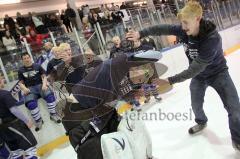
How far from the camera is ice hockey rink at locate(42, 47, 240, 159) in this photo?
2717 mm

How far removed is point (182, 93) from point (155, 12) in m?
3.77

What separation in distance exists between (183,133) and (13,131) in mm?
1732

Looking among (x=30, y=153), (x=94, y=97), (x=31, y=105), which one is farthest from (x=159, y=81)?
(x=31, y=105)

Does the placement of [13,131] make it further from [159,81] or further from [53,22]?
[53,22]

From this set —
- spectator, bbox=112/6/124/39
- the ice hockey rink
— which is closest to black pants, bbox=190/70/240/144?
the ice hockey rink

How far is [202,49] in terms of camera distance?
2.29 m

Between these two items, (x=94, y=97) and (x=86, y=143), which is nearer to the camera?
(x=94, y=97)

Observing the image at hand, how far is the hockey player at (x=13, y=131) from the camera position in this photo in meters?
3.27

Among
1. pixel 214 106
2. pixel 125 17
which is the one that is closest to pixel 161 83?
pixel 214 106

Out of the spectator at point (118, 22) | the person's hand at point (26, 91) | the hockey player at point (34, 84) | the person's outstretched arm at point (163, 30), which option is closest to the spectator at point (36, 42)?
the hockey player at point (34, 84)

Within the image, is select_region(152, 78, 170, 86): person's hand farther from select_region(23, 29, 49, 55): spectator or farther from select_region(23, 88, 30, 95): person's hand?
select_region(23, 29, 49, 55): spectator

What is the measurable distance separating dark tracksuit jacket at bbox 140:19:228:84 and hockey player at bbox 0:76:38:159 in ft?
5.12

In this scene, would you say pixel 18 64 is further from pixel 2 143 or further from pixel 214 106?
pixel 214 106

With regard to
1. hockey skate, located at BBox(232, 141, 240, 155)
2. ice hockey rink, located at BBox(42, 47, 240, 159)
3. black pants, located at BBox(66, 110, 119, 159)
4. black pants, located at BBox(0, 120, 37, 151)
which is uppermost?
black pants, located at BBox(66, 110, 119, 159)
